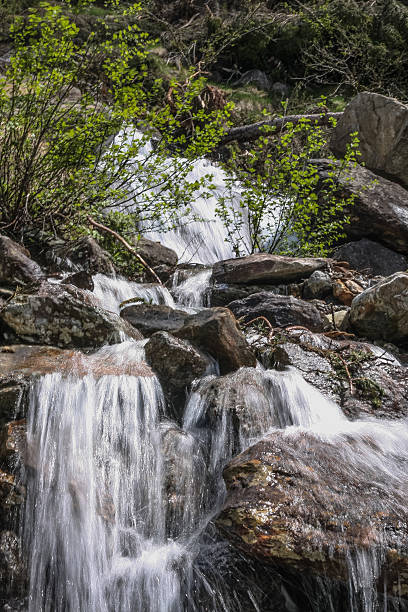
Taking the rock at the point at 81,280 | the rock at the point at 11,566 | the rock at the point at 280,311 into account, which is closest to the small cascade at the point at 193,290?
the rock at the point at 280,311

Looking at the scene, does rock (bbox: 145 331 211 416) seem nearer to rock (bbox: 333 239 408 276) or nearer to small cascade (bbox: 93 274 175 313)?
small cascade (bbox: 93 274 175 313)

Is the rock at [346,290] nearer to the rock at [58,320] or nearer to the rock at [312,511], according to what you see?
the rock at [58,320]

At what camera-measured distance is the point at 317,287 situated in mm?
6398

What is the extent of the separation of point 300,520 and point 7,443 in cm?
176

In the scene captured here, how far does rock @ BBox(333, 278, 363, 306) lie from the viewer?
20.5ft

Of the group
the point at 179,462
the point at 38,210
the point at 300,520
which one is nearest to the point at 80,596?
the point at 179,462

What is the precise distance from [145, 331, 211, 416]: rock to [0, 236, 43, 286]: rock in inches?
63.2

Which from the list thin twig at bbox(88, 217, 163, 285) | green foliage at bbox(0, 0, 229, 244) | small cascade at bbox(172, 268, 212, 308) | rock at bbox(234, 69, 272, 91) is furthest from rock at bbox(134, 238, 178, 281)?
rock at bbox(234, 69, 272, 91)

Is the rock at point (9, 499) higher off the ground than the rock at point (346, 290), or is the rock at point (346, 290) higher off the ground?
the rock at point (346, 290)

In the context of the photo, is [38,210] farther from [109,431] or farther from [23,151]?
[109,431]

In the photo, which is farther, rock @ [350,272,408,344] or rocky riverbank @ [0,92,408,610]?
rock @ [350,272,408,344]

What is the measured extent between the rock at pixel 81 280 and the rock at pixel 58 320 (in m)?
0.86

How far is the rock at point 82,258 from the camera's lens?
580 centimetres

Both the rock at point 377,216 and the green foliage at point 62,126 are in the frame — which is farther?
the rock at point 377,216
